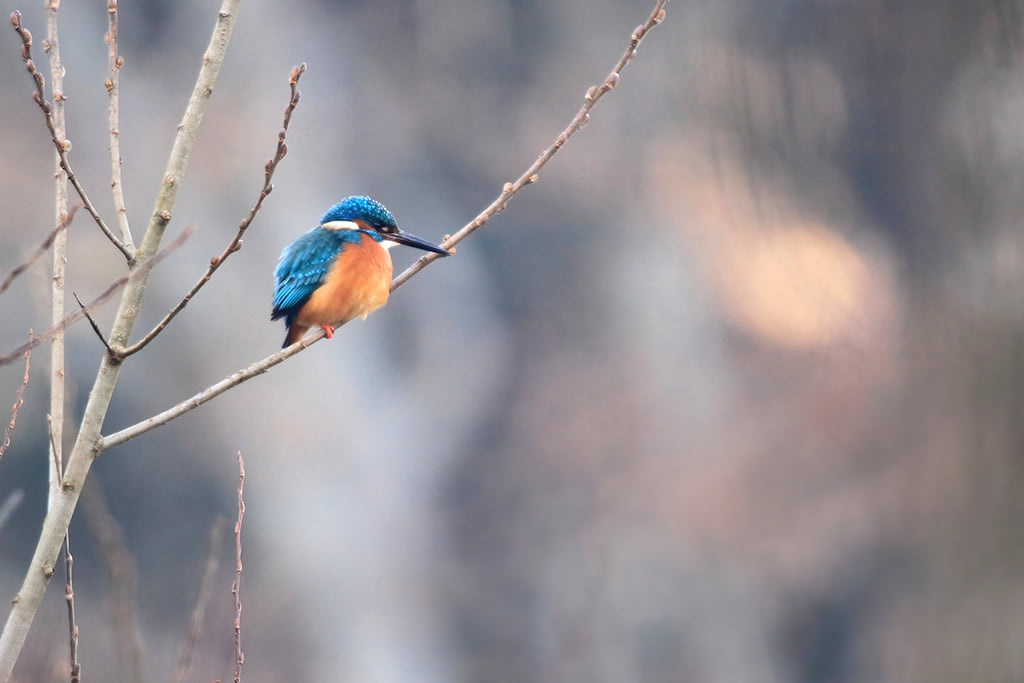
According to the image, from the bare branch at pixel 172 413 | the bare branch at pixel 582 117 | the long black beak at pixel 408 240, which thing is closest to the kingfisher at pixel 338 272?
the long black beak at pixel 408 240

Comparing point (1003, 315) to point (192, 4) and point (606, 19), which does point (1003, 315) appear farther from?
point (192, 4)

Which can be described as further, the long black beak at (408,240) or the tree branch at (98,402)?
the long black beak at (408,240)

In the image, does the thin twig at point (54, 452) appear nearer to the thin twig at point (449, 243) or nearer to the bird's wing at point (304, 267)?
the thin twig at point (449, 243)

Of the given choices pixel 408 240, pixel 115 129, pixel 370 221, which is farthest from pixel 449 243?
pixel 370 221

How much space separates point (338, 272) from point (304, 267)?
0.08m

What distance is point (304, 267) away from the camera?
154 cm

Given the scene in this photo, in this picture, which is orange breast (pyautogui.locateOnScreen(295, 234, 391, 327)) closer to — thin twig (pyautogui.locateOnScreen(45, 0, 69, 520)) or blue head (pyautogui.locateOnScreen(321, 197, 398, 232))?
blue head (pyautogui.locateOnScreen(321, 197, 398, 232))

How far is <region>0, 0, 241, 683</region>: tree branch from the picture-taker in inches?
27.0

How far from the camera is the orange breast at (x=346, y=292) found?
4.91 feet

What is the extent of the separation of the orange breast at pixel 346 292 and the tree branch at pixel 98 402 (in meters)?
0.69

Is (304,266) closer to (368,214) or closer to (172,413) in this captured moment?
(368,214)

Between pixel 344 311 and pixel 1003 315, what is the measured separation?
4.82 feet

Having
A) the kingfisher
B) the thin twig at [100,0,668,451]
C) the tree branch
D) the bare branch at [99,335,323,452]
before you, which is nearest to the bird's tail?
the kingfisher

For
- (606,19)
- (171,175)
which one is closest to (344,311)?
(171,175)
